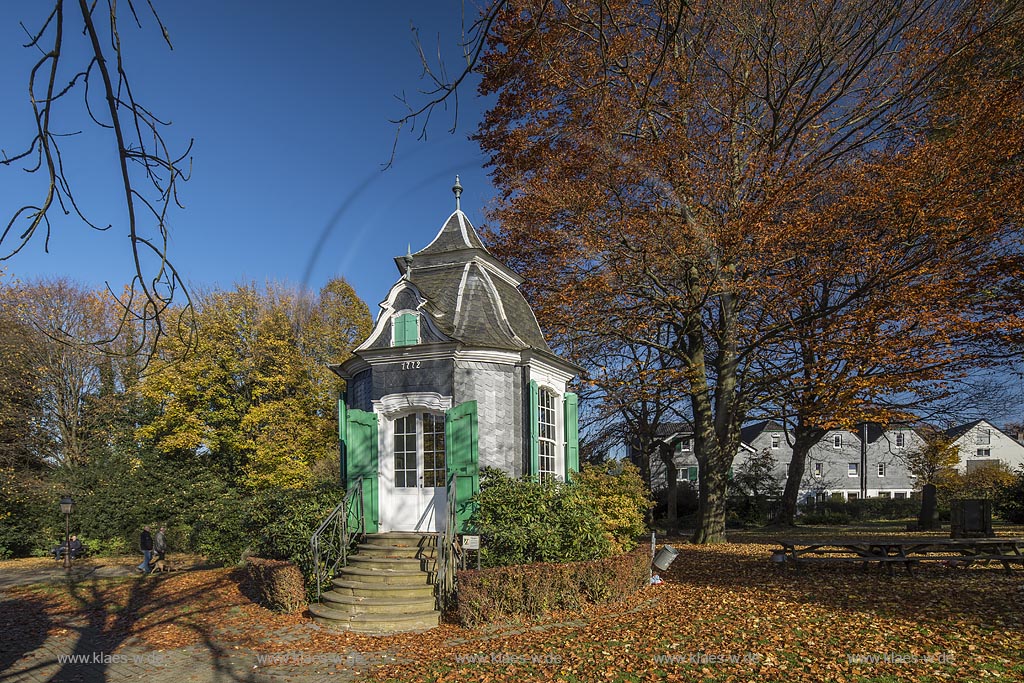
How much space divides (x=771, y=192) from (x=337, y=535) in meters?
11.7

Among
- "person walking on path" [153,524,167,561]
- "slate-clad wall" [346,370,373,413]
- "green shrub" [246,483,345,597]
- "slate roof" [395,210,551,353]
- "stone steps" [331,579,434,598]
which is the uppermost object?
"slate roof" [395,210,551,353]

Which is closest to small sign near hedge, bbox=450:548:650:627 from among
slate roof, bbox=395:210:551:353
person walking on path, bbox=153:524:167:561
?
slate roof, bbox=395:210:551:353

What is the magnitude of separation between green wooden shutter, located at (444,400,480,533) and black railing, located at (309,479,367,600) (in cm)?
201

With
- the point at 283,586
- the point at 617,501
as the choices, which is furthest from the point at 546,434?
the point at 283,586

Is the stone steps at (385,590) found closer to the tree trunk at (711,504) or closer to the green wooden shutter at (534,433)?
the green wooden shutter at (534,433)

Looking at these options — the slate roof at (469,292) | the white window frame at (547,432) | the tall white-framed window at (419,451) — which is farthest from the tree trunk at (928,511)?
the tall white-framed window at (419,451)

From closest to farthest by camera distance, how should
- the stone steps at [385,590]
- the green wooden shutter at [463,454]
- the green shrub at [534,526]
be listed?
the stone steps at [385,590] < the green shrub at [534,526] < the green wooden shutter at [463,454]

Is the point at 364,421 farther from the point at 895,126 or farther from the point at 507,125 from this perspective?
the point at 895,126

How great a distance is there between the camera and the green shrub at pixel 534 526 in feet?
33.7

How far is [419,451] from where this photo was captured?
12.3 meters

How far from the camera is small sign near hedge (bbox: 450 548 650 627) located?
30.0 ft

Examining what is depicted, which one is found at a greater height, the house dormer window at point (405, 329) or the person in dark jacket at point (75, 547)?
the house dormer window at point (405, 329)

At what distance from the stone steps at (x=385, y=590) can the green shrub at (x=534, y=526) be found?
1083 mm

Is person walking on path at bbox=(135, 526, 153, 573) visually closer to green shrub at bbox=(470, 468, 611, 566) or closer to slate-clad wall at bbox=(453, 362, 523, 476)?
slate-clad wall at bbox=(453, 362, 523, 476)
